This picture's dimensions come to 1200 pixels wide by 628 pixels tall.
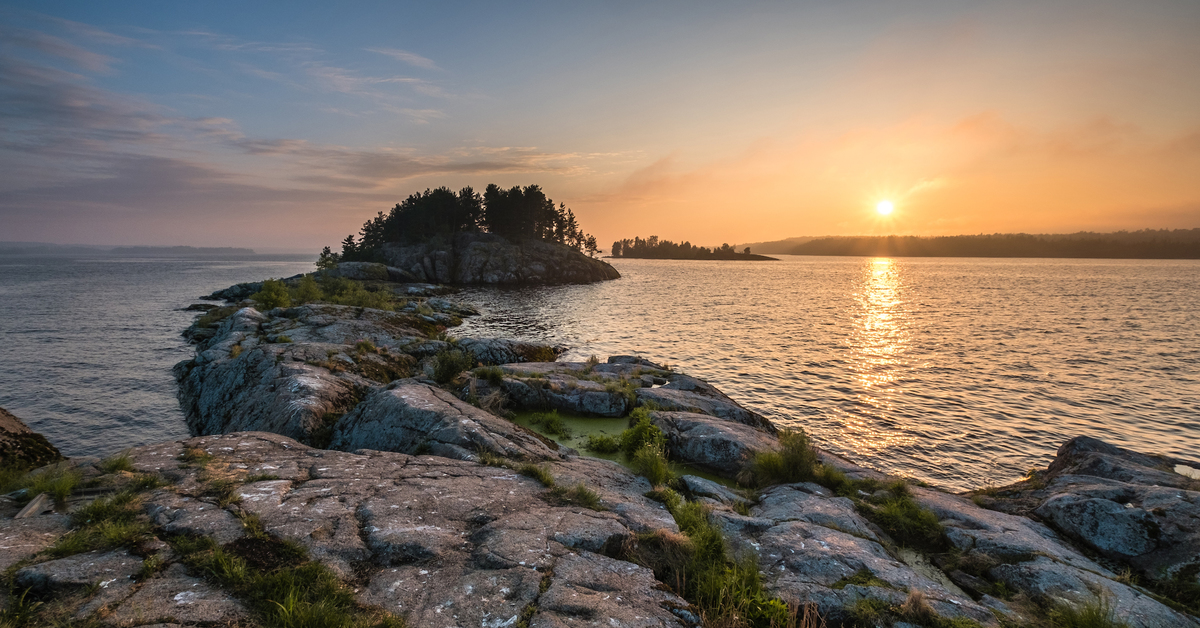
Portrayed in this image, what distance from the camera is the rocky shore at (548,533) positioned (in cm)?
501

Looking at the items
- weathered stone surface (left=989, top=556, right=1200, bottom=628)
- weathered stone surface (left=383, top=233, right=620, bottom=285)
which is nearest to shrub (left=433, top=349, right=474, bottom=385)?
weathered stone surface (left=989, top=556, right=1200, bottom=628)

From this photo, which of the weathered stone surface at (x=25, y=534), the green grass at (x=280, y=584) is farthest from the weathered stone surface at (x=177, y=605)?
the weathered stone surface at (x=25, y=534)

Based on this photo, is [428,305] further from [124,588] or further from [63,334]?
[124,588]

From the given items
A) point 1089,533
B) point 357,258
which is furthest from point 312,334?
point 357,258

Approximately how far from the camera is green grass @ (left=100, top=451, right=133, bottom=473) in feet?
24.0

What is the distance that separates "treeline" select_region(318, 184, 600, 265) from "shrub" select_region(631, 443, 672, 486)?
3929 inches

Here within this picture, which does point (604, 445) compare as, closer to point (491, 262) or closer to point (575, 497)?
point (575, 497)

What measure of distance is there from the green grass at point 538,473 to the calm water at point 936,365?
12803 mm

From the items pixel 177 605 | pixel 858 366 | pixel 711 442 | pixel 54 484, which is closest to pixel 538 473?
pixel 177 605

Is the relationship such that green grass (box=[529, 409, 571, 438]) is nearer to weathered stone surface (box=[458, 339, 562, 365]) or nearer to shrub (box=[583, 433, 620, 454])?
shrub (box=[583, 433, 620, 454])

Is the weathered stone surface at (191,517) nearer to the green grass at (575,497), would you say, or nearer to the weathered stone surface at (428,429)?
the weathered stone surface at (428,429)

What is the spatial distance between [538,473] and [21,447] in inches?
423

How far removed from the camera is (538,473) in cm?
880

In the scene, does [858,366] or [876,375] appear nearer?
[876,375]
